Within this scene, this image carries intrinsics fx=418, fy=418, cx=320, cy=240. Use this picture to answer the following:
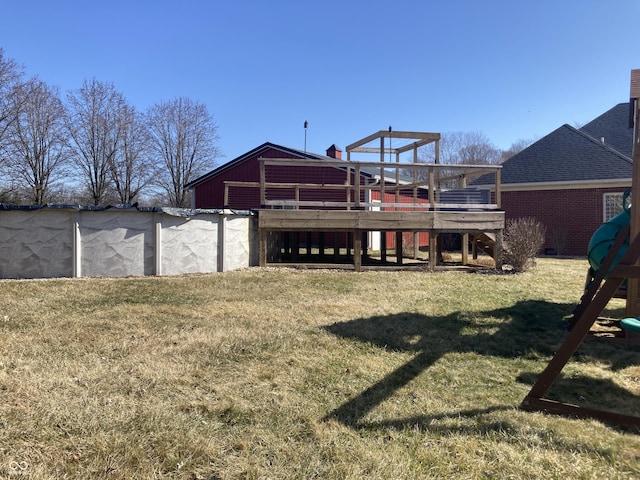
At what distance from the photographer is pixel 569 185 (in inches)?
667

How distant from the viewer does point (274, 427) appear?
2.86 m

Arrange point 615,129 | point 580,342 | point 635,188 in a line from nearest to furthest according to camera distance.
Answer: point 580,342, point 635,188, point 615,129

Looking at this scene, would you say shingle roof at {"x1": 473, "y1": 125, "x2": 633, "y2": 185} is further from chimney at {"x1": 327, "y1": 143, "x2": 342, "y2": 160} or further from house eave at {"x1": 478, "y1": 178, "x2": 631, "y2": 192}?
chimney at {"x1": 327, "y1": 143, "x2": 342, "y2": 160}

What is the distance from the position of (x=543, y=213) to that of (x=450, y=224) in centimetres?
890

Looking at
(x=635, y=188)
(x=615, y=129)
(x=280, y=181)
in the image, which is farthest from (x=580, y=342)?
(x=615, y=129)

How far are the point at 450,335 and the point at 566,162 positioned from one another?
16.0 m

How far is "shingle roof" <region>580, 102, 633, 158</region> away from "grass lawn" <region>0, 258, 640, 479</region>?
54.6 ft

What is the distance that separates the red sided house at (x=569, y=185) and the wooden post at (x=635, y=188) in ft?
41.7

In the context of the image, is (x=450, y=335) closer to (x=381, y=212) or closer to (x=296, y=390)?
(x=296, y=390)

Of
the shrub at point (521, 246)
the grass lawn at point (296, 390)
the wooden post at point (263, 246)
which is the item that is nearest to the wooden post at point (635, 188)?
the grass lawn at point (296, 390)

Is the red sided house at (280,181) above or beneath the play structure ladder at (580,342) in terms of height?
above

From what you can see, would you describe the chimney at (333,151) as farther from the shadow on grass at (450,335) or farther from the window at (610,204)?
the shadow on grass at (450,335)

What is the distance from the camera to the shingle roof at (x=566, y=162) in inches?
653

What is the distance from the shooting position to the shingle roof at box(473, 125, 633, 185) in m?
16.6
